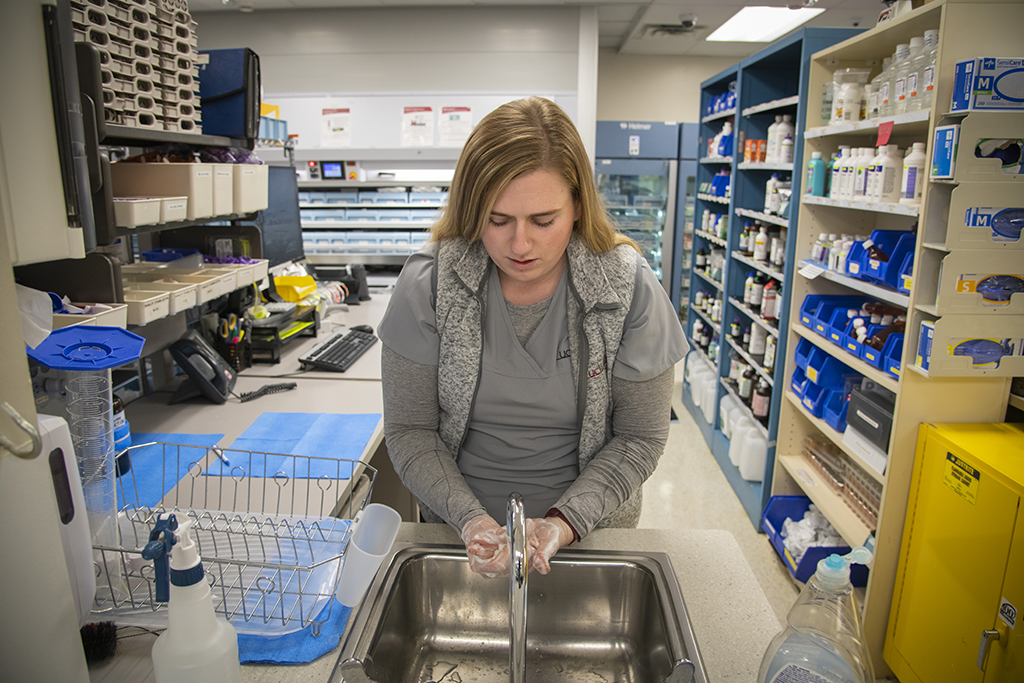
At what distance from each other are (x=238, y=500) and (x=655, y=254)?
18.4ft

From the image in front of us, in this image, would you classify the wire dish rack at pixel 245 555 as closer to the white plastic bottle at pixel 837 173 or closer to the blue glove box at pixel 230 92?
the blue glove box at pixel 230 92

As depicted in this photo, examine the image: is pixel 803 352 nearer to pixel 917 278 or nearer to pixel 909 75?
pixel 917 278

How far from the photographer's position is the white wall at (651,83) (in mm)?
7652

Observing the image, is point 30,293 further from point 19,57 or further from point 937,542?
point 937,542

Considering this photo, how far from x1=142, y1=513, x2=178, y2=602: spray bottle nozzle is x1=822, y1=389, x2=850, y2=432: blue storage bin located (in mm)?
2430

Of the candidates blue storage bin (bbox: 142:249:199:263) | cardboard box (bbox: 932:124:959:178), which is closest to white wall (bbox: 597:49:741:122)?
blue storage bin (bbox: 142:249:199:263)

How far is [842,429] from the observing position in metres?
2.55

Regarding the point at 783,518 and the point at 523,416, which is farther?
the point at 783,518

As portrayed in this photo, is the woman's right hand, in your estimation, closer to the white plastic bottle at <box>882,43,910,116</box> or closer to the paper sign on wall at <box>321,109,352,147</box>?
the white plastic bottle at <box>882,43,910,116</box>


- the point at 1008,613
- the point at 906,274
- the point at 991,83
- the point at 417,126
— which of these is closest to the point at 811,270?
the point at 906,274

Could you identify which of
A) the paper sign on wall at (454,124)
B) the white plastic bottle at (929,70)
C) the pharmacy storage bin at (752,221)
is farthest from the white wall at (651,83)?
the white plastic bottle at (929,70)

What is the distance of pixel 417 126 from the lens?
18.0 ft

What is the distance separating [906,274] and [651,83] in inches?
252

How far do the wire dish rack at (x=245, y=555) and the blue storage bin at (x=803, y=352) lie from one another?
212 cm
